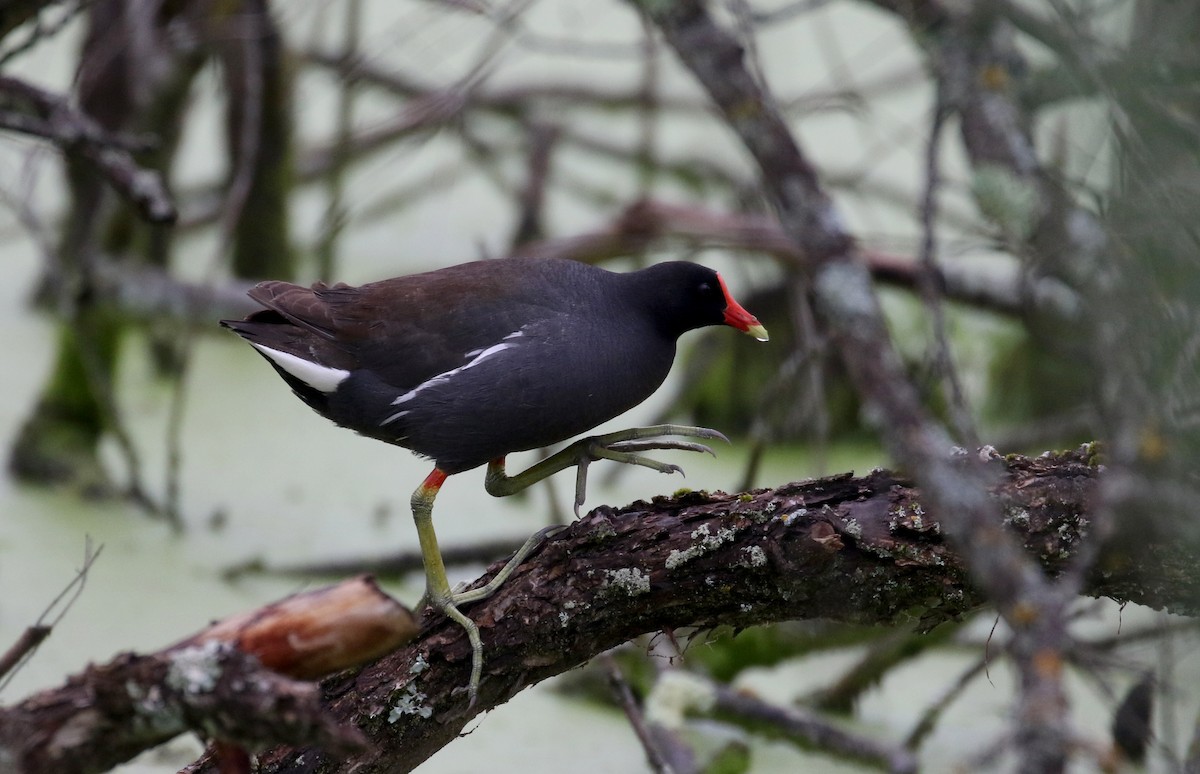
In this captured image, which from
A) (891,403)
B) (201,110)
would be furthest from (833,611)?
(201,110)

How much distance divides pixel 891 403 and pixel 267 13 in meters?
3.60

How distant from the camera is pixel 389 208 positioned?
19.4 ft

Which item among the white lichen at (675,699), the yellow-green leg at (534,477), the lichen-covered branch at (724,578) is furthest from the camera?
the white lichen at (675,699)

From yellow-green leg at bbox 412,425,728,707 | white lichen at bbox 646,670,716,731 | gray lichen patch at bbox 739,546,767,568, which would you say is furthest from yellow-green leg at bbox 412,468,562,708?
white lichen at bbox 646,670,716,731

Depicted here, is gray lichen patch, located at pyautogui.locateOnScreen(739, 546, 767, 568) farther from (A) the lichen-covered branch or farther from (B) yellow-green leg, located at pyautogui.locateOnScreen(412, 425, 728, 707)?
(B) yellow-green leg, located at pyautogui.locateOnScreen(412, 425, 728, 707)

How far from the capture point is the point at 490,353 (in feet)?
6.45

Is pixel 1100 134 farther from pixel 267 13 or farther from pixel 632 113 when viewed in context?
pixel 632 113

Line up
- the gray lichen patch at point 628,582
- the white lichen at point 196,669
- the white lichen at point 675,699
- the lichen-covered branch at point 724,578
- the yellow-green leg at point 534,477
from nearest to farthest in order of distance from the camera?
1. the white lichen at point 196,669
2. the lichen-covered branch at point 724,578
3. the gray lichen patch at point 628,582
4. the yellow-green leg at point 534,477
5. the white lichen at point 675,699

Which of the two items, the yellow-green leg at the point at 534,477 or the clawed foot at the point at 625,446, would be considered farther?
the clawed foot at the point at 625,446

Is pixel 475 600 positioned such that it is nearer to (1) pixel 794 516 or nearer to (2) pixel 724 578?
(2) pixel 724 578

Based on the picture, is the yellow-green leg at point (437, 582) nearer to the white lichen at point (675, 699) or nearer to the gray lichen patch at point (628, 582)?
the gray lichen patch at point (628, 582)

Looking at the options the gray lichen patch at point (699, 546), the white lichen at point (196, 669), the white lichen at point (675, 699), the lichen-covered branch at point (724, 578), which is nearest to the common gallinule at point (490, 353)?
the lichen-covered branch at point (724, 578)

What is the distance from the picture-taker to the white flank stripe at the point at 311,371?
2.02 m

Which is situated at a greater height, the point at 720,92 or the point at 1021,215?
the point at 720,92
